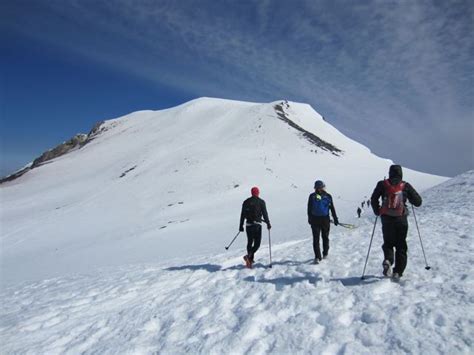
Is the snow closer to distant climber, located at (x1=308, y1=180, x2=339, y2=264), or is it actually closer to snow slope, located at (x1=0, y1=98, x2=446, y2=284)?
snow slope, located at (x1=0, y1=98, x2=446, y2=284)

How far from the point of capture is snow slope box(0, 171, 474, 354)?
17.6 feet

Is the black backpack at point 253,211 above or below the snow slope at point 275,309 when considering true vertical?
above

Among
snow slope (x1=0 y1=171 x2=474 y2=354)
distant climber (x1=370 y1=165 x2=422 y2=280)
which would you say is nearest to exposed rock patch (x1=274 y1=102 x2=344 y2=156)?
snow slope (x1=0 y1=171 x2=474 y2=354)

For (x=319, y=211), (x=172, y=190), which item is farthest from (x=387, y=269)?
(x=172, y=190)

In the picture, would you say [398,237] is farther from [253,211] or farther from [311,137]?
[311,137]

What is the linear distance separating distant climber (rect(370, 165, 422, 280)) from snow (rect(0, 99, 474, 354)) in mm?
454

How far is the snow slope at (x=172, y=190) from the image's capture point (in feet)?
69.4

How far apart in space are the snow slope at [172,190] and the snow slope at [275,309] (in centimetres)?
618

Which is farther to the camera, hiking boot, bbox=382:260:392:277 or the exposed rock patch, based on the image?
the exposed rock patch

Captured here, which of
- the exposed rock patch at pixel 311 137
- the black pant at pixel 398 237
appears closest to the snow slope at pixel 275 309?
the black pant at pixel 398 237

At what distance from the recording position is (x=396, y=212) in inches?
278

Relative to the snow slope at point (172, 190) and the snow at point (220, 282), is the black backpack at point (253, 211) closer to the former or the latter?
the snow at point (220, 282)

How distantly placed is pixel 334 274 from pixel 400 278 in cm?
160

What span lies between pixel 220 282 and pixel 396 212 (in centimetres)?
509
